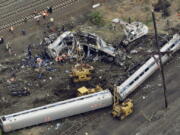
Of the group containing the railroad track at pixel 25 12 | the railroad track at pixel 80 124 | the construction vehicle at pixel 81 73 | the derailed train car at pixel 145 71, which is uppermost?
the railroad track at pixel 25 12

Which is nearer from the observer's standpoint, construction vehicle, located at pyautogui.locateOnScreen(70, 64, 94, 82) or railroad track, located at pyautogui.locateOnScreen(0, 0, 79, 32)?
construction vehicle, located at pyautogui.locateOnScreen(70, 64, 94, 82)

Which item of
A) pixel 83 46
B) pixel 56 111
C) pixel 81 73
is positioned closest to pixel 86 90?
pixel 81 73

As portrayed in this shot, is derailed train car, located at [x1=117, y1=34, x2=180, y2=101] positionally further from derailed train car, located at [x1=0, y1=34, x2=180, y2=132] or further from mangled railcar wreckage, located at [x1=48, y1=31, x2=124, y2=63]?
mangled railcar wreckage, located at [x1=48, y1=31, x2=124, y2=63]

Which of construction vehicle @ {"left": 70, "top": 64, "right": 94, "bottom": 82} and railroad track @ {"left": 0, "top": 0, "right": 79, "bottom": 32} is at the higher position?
railroad track @ {"left": 0, "top": 0, "right": 79, "bottom": 32}

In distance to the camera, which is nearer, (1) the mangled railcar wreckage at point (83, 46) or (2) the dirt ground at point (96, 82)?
(2) the dirt ground at point (96, 82)

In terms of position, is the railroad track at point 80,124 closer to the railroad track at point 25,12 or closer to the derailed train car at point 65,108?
the derailed train car at point 65,108

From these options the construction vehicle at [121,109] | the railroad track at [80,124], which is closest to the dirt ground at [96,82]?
the railroad track at [80,124]

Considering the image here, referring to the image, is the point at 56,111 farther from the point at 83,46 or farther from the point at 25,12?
the point at 25,12

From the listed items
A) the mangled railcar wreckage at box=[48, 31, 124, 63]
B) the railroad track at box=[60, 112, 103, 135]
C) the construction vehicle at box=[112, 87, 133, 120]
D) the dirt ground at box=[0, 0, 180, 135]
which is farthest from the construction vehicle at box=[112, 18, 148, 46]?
the railroad track at box=[60, 112, 103, 135]
